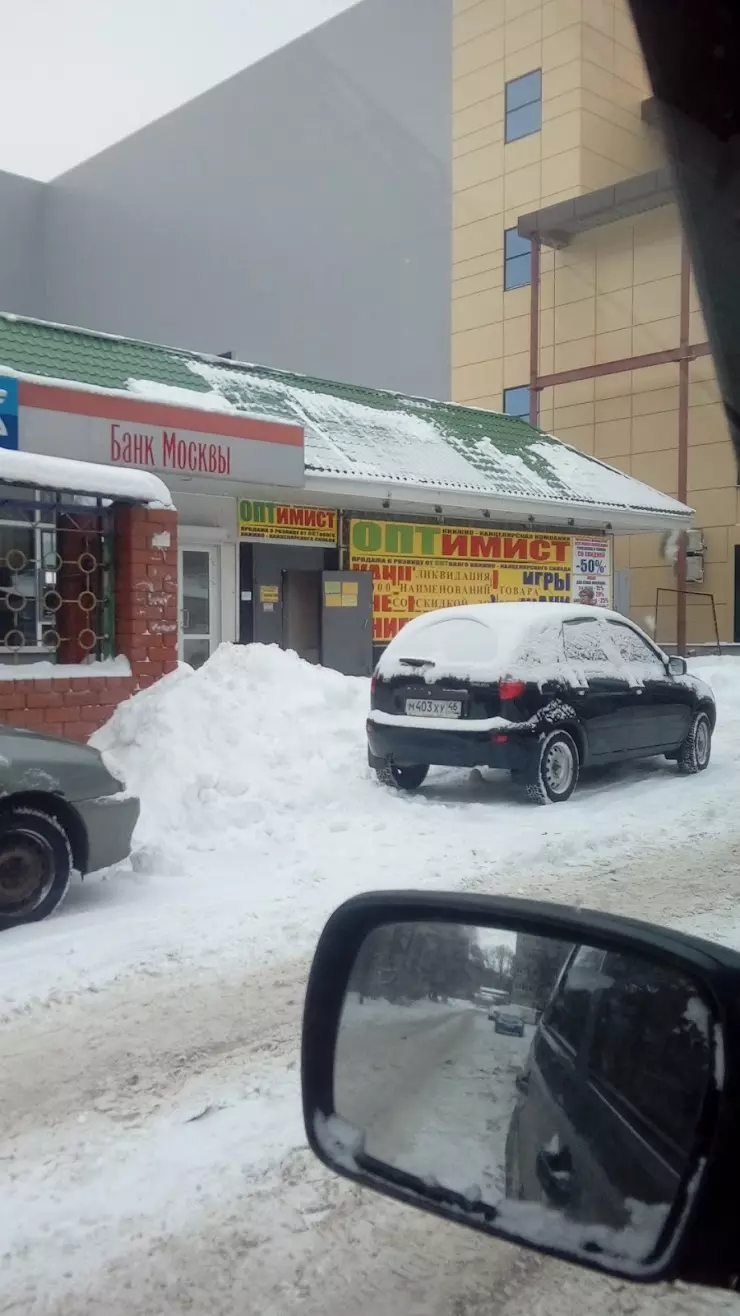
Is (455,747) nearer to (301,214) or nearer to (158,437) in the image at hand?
(158,437)

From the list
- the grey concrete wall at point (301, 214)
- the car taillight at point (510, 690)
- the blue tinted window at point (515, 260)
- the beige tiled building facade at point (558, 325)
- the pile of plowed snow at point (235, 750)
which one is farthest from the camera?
the blue tinted window at point (515, 260)

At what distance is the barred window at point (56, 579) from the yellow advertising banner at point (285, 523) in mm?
6917

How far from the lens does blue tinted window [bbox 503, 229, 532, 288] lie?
26453 millimetres

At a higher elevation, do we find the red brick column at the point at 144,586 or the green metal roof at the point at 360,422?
the green metal roof at the point at 360,422

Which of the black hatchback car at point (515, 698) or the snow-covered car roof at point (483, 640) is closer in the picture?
the black hatchback car at point (515, 698)

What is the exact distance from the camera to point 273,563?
1617 cm

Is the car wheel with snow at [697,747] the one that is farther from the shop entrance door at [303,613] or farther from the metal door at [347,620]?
the shop entrance door at [303,613]

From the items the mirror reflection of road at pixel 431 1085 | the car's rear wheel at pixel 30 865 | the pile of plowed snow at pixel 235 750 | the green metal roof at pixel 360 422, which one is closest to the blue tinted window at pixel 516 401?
the green metal roof at pixel 360 422

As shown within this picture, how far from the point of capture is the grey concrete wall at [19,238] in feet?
131

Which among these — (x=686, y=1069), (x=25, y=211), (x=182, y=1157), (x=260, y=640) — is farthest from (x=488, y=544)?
(x=25, y=211)

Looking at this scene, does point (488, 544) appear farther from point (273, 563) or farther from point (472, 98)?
point (472, 98)

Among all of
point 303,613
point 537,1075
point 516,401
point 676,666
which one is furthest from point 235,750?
point 516,401

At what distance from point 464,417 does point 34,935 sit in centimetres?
1700

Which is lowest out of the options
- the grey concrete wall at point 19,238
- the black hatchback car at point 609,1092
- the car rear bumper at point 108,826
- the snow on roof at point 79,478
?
the car rear bumper at point 108,826
